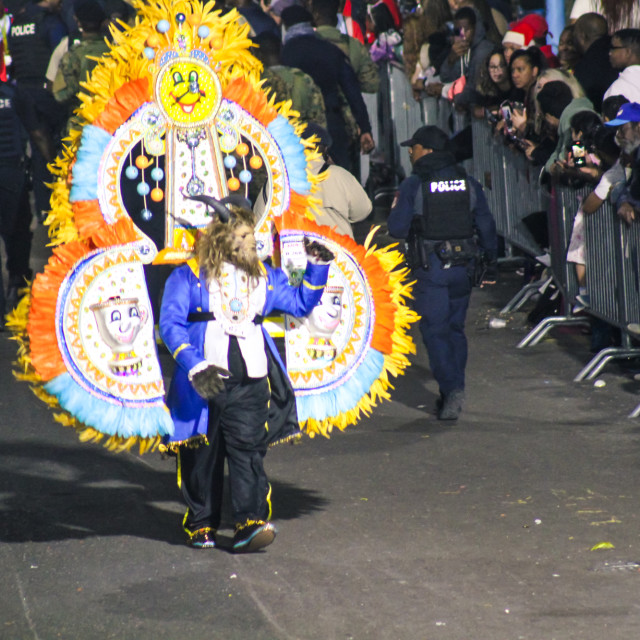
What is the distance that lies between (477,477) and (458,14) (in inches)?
309

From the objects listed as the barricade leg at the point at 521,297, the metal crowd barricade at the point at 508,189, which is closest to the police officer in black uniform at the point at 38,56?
the metal crowd barricade at the point at 508,189

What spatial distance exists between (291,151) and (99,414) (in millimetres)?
1924

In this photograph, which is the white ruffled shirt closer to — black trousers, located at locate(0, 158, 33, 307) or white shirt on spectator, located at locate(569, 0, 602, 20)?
black trousers, located at locate(0, 158, 33, 307)

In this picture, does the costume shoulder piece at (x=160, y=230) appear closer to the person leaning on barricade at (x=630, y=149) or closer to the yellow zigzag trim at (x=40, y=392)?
the yellow zigzag trim at (x=40, y=392)

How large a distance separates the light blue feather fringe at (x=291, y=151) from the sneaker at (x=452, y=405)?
2132 mm

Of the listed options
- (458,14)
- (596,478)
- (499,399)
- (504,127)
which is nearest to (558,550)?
(596,478)

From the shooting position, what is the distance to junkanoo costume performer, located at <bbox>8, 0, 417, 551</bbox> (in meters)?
6.41

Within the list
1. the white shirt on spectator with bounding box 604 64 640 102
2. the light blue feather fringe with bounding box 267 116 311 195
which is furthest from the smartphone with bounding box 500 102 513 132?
the light blue feather fringe with bounding box 267 116 311 195

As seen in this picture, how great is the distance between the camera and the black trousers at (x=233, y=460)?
21.0 ft

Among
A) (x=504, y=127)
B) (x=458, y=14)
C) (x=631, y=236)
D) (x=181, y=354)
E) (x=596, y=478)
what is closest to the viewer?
(x=181, y=354)

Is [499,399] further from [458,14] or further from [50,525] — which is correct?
[458,14]

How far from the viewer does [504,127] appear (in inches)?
495

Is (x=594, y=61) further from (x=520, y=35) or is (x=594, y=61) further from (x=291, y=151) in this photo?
(x=291, y=151)

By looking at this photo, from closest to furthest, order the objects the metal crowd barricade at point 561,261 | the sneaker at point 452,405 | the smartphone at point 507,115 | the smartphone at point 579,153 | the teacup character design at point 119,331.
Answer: the teacup character design at point 119,331, the sneaker at point 452,405, the smartphone at point 579,153, the metal crowd barricade at point 561,261, the smartphone at point 507,115
